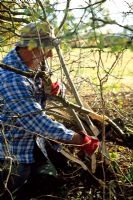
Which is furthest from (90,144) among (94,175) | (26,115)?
(26,115)

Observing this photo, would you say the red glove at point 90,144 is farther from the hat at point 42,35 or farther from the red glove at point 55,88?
the hat at point 42,35

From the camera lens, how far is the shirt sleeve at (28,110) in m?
3.69

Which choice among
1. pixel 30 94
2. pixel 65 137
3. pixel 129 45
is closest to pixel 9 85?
pixel 30 94

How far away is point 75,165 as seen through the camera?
4199 millimetres

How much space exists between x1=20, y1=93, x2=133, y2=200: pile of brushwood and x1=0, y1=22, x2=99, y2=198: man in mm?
240

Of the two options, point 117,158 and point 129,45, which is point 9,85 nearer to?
point 117,158

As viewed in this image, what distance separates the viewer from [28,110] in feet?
12.2

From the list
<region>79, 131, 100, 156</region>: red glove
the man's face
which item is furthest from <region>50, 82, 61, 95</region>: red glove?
<region>79, 131, 100, 156</region>: red glove

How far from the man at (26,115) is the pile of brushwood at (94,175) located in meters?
0.24

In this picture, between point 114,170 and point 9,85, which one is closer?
point 9,85

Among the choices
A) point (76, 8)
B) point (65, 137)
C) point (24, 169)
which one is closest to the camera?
point (76, 8)

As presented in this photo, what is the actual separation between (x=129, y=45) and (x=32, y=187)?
7.28 feet

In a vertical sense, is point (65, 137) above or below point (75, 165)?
above

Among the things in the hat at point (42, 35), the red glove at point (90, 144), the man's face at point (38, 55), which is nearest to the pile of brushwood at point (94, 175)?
the red glove at point (90, 144)
